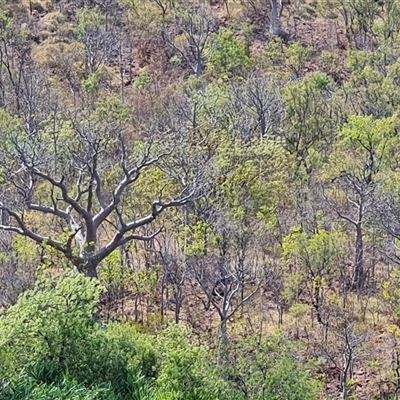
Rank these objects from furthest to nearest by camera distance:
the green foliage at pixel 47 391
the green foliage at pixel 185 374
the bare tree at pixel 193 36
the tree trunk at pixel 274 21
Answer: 1. the tree trunk at pixel 274 21
2. the bare tree at pixel 193 36
3. the green foliage at pixel 185 374
4. the green foliage at pixel 47 391

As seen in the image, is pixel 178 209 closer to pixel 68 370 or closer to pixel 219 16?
pixel 68 370

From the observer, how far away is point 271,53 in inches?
1565

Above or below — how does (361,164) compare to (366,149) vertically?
below

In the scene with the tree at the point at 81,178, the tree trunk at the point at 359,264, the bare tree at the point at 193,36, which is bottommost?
the tree trunk at the point at 359,264

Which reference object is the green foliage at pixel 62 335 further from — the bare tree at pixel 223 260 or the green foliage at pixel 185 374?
the bare tree at pixel 223 260

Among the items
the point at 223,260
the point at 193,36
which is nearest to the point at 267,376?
the point at 223,260

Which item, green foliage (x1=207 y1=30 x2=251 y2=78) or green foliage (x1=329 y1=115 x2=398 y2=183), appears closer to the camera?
green foliage (x1=329 y1=115 x2=398 y2=183)

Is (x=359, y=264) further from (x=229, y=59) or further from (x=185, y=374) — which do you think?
(x=229, y=59)

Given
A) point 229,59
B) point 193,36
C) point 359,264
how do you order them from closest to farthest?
point 359,264, point 229,59, point 193,36

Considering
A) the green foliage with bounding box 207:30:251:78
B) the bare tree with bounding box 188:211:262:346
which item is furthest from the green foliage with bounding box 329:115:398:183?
the green foliage with bounding box 207:30:251:78

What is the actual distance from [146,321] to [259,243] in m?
4.99

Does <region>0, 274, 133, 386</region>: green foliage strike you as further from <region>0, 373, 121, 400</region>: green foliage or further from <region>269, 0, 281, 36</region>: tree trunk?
<region>269, 0, 281, 36</region>: tree trunk

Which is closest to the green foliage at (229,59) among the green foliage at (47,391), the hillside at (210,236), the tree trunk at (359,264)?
the hillside at (210,236)

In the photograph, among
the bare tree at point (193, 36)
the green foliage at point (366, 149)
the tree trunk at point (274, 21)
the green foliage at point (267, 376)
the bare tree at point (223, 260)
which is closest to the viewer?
the green foliage at point (267, 376)
